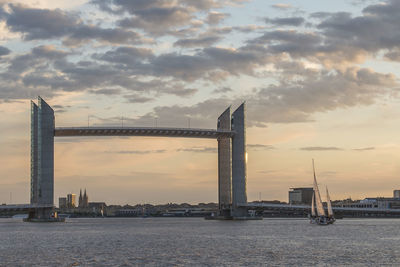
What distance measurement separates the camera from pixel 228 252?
184ft

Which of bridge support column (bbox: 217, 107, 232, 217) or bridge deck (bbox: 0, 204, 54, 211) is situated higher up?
bridge support column (bbox: 217, 107, 232, 217)

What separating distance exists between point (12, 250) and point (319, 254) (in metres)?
24.7

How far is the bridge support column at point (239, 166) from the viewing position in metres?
128

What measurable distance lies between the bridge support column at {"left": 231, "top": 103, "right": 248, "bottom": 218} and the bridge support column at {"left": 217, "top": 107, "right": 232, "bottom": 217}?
2.79 m

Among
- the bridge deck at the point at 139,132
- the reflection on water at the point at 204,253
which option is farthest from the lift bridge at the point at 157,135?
the reflection on water at the point at 204,253

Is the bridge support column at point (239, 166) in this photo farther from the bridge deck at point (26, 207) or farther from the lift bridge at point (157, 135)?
the bridge deck at point (26, 207)

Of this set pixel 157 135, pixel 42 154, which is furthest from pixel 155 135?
pixel 42 154

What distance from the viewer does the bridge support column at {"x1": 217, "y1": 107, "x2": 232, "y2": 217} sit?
436ft

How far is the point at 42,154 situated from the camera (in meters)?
118

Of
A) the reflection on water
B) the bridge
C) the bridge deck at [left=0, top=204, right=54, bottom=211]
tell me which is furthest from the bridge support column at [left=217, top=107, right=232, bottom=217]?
the reflection on water

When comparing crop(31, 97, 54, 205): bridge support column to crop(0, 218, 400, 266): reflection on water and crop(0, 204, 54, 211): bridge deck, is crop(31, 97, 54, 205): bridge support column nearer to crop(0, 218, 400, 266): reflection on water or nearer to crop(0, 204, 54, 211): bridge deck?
crop(0, 204, 54, 211): bridge deck

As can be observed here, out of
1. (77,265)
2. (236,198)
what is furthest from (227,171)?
(77,265)

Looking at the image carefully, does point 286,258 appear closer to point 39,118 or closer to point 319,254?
point 319,254

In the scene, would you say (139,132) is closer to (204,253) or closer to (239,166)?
(239,166)
